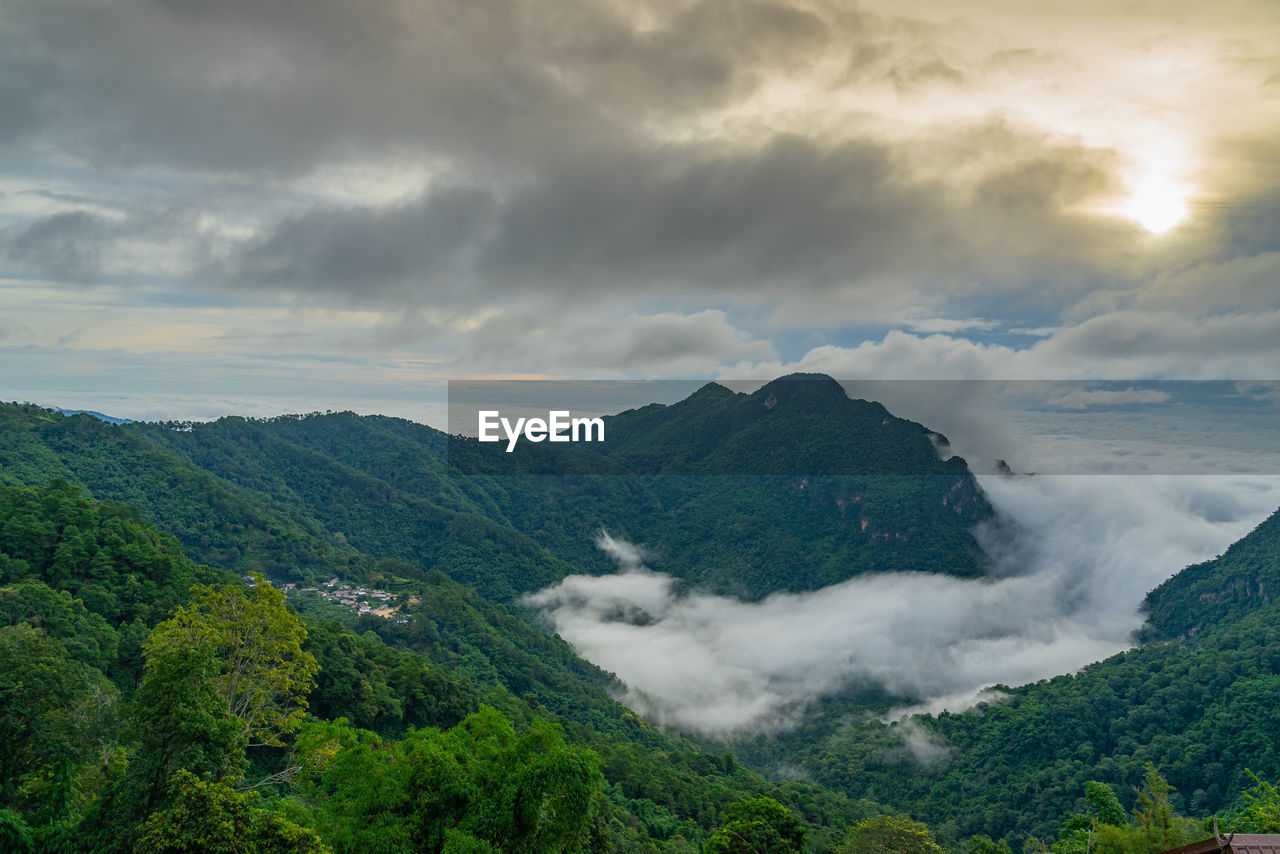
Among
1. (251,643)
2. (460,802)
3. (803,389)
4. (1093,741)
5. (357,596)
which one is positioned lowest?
(1093,741)

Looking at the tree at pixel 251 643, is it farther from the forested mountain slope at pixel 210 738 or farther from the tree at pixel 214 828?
the tree at pixel 214 828

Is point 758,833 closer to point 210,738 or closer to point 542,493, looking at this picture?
point 210,738

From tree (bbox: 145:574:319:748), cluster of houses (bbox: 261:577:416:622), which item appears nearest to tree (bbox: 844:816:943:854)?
tree (bbox: 145:574:319:748)

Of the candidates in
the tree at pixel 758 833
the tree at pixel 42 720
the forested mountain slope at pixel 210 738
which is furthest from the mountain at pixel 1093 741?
the tree at pixel 42 720

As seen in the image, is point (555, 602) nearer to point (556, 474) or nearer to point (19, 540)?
point (556, 474)

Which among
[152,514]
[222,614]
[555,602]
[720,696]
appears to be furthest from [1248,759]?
[152,514]

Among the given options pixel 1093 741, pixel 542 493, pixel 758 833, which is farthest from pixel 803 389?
pixel 758 833

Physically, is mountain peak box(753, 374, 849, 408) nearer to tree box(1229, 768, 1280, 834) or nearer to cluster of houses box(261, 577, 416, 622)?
cluster of houses box(261, 577, 416, 622)
